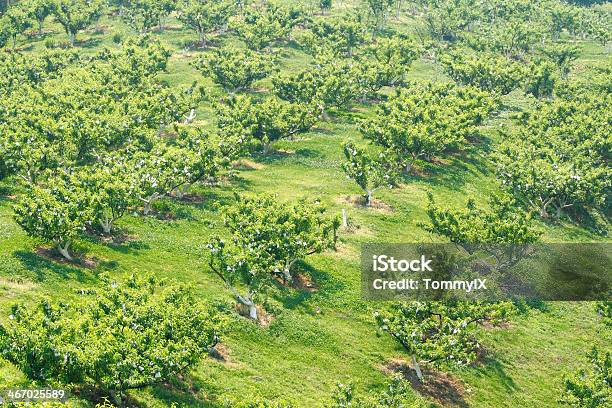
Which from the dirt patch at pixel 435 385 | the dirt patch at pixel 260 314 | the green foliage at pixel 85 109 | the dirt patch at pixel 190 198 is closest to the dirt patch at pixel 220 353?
the dirt patch at pixel 260 314

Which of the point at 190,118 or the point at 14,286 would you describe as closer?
the point at 14,286

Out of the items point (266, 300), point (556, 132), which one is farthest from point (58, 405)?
point (556, 132)

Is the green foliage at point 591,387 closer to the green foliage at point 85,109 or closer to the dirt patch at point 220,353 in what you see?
the dirt patch at point 220,353

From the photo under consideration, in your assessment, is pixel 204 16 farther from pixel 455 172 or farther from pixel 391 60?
pixel 455 172

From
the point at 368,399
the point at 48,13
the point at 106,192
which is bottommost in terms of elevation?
the point at 368,399

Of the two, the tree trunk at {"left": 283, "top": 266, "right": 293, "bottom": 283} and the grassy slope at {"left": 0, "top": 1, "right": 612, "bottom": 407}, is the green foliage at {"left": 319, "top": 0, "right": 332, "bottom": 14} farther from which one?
the tree trunk at {"left": 283, "top": 266, "right": 293, "bottom": 283}

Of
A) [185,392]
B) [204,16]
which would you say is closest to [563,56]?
[204,16]
